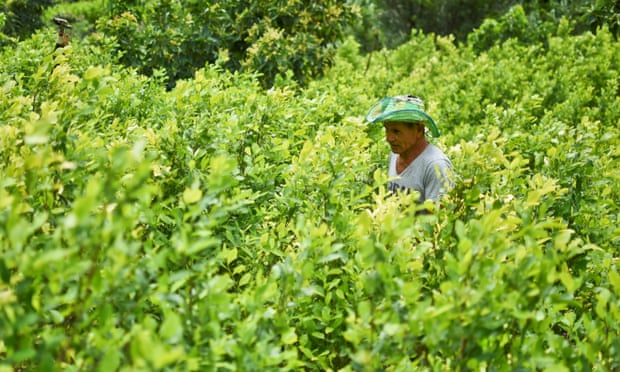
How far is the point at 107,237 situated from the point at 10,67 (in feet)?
11.4

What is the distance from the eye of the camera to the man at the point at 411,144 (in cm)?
374

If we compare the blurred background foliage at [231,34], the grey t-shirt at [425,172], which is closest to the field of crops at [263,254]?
the grey t-shirt at [425,172]

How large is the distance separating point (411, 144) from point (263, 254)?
5.56 feet

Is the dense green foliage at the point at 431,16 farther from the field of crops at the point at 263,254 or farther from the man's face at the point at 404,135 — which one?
the field of crops at the point at 263,254

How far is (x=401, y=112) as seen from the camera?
3744 mm

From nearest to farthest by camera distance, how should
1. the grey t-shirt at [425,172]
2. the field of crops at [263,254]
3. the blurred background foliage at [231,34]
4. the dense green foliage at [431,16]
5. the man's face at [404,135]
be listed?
1. the field of crops at [263,254]
2. the grey t-shirt at [425,172]
3. the man's face at [404,135]
4. the blurred background foliage at [231,34]
5. the dense green foliage at [431,16]

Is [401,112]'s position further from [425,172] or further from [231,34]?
[231,34]

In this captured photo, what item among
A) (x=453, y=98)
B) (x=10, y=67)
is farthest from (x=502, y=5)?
(x=10, y=67)

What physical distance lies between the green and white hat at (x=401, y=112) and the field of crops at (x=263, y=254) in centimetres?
51

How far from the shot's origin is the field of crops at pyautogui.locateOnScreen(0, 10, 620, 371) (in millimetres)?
1493

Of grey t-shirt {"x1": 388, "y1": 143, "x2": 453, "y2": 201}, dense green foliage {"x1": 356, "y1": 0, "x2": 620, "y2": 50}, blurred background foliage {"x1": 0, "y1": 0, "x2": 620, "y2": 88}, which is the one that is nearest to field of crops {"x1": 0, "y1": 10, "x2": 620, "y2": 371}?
grey t-shirt {"x1": 388, "y1": 143, "x2": 453, "y2": 201}

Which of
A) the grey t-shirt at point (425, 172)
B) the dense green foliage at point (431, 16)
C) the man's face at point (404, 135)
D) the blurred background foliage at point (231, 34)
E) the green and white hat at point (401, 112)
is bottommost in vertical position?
the dense green foliage at point (431, 16)

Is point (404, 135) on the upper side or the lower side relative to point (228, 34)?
lower

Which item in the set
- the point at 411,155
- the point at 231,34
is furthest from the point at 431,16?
the point at 411,155
